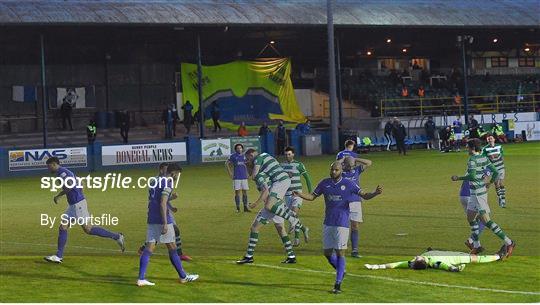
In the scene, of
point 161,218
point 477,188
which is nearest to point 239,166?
point 477,188

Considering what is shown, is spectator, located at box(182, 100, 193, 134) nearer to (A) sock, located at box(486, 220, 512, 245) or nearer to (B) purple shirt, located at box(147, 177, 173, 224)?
(A) sock, located at box(486, 220, 512, 245)

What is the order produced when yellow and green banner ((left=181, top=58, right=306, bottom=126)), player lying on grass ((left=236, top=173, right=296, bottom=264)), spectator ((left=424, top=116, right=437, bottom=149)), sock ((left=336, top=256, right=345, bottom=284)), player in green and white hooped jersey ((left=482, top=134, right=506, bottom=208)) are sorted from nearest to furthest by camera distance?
sock ((left=336, top=256, right=345, bottom=284)) → player lying on grass ((left=236, top=173, right=296, bottom=264)) → player in green and white hooped jersey ((left=482, top=134, right=506, bottom=208)) → spectator ((left=424, top=116, right=437, bottom=149)) → yellow and green banner ((left=181, top=58, right=306, bottom=126))

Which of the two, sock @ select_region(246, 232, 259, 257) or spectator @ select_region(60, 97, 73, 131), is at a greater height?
spectator @ select_region(60, 97, 73, 131)

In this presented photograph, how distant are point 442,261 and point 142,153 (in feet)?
109

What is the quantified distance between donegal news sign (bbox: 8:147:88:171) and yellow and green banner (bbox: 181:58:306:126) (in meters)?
16.4

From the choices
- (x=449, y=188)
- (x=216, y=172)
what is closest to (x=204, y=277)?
(x=449, y=188)

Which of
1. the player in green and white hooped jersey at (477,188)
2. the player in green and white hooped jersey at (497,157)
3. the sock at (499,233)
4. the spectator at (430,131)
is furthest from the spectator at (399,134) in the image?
the sock at (499,233)

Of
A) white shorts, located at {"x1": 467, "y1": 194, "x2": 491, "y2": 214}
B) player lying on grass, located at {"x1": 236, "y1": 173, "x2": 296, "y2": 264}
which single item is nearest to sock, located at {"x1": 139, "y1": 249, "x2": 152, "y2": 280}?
player lying on grass, located at {"x1": 236, "y1": 173, "x2": 296, "y2": 264}

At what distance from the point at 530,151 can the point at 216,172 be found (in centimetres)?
1728

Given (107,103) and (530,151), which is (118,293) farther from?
(107,103)

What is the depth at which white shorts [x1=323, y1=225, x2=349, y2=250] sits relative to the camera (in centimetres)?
1648

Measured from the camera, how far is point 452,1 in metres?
71.6

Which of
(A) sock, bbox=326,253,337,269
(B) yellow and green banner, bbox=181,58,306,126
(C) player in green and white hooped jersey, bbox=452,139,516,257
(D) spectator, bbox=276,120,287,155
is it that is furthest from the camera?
(B) yellow and green banner, bbox=181,58,306,126

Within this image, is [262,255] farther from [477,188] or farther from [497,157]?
[497,157]
